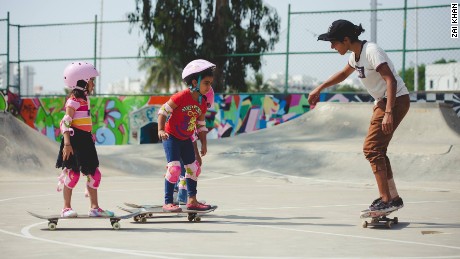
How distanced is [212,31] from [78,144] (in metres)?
20.2

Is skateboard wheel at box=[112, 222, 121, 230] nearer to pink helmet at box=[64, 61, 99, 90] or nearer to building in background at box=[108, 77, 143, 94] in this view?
pink helmet at box=[64, 61, 99, 90]

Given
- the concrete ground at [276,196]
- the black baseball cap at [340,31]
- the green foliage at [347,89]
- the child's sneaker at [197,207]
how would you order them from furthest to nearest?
the green foliage at [347,89], the child's sneaker at [197,207], the black baseball cap at [340,31], the concrete ground at [276,196]

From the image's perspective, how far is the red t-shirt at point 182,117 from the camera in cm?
972

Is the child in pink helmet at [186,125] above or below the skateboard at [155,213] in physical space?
above

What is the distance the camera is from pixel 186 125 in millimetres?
9766

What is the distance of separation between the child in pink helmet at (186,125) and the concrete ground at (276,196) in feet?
1.44

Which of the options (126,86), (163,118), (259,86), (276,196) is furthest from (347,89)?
(126,86)

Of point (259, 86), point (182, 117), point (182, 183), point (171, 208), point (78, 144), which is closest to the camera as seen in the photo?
point (78, 144)

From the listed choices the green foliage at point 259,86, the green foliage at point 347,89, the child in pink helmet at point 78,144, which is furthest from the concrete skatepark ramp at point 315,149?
the child in pink helmet at point 78,144

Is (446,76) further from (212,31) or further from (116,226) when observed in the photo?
(116,226)

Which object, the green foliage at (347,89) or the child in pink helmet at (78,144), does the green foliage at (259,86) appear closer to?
the green foliage at (347,89)

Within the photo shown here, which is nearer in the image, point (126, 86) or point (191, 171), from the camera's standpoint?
point (191, 171)

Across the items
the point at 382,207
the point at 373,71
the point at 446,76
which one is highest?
the point at 446,76

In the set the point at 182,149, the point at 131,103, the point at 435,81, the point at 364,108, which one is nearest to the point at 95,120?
the point at 131,103
